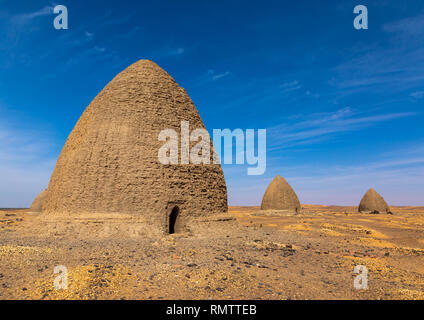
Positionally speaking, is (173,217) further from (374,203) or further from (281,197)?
(374,203)

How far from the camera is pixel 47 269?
5922 mm

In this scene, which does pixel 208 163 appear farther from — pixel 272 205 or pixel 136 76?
pixel 272 205

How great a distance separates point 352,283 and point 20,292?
6.95m

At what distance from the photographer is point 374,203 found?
34812mm

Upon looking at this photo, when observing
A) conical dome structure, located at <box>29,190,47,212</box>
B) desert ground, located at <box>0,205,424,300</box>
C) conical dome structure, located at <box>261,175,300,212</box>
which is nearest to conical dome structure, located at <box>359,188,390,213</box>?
conical dome structure, located at <box>261,175,300,212</box>

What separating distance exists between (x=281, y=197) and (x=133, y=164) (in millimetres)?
22302

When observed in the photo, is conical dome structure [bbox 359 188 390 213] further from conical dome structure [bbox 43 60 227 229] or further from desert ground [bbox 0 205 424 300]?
conical dome structure [bbox 43 60 227 229]

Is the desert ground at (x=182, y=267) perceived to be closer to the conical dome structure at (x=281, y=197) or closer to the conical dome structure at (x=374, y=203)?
the conical dome structure at (x=281, y=197)

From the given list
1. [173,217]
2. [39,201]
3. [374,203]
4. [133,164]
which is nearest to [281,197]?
[374,203]

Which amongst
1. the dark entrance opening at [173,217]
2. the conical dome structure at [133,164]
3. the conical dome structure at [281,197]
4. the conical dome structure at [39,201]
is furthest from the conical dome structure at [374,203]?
the conical dome structure at [39,201]

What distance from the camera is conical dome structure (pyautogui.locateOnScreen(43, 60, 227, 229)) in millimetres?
10797

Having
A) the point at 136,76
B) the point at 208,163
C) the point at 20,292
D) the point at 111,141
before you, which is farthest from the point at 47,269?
the point at 136,76

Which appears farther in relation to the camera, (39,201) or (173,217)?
(39,201)

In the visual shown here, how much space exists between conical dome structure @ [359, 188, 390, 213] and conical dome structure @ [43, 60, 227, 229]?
3043 centimetres
